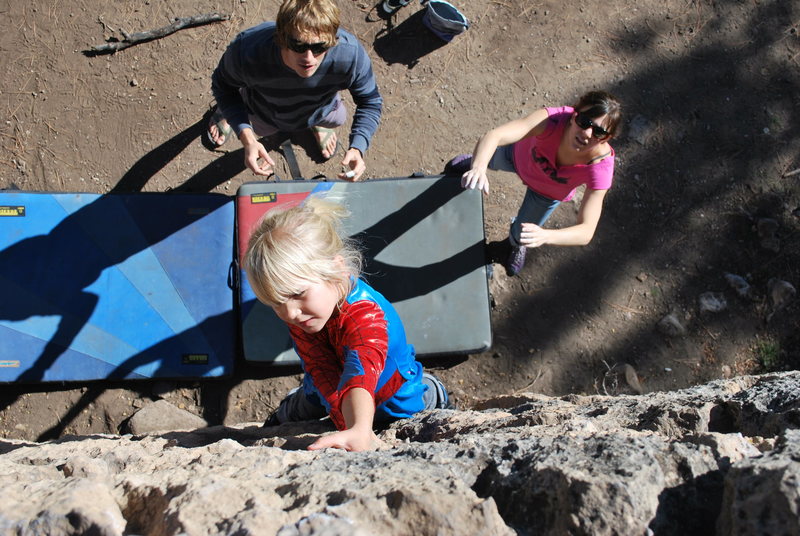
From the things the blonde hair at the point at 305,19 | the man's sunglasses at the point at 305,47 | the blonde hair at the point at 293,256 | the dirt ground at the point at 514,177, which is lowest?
the dirt ground at the point at 514,177

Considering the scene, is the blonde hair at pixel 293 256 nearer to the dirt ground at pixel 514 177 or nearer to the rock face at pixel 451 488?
the rock face at pixel 451 488

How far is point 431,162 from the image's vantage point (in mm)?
4074

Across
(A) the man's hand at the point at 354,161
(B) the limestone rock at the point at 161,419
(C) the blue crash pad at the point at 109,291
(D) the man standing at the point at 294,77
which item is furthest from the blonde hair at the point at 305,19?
(B) the limestone rock at the point at 161,419

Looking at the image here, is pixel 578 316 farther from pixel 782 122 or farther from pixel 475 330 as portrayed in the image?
pixel 782 122

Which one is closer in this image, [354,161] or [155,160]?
[354,161]

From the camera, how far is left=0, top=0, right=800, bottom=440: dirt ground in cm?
368

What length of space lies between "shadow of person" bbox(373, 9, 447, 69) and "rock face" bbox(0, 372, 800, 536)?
3.33 meters

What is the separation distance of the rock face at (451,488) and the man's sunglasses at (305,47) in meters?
1.60

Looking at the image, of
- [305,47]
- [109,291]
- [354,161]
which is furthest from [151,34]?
[305,47]

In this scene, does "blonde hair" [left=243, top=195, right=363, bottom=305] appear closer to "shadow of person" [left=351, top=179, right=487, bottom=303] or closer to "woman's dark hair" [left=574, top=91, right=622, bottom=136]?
"woman's dark hair" [left=574, top=91, right=622, bottom=136]

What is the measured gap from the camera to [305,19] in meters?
Result: 2.25

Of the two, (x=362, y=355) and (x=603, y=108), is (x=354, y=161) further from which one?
(x=362, y=355)

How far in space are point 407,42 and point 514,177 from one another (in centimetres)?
131

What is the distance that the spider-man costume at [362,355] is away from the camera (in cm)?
175
